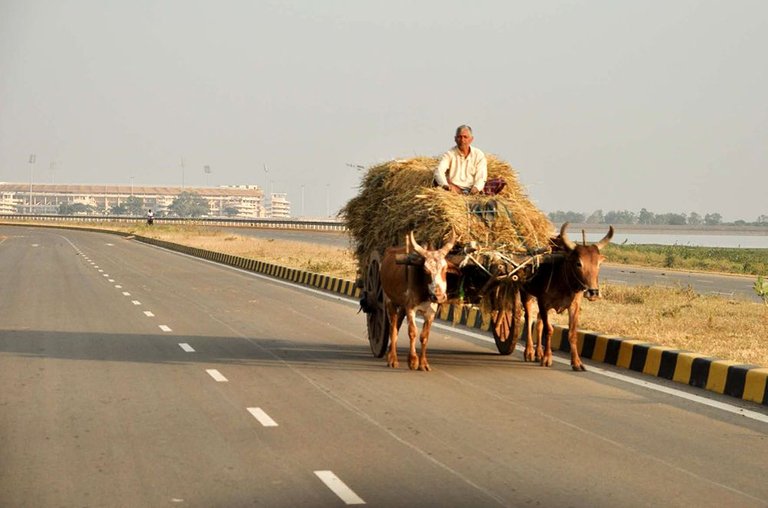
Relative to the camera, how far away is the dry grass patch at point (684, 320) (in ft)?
52.5

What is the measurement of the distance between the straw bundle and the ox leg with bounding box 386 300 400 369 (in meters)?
0.80

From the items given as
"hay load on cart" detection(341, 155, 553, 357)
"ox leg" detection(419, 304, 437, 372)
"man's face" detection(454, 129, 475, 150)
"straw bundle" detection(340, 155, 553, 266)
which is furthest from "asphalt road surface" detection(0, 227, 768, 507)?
"man's face" detection(454, 129, 475, 150)

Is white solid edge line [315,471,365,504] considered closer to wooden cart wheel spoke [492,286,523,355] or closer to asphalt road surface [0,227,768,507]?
asphalt road surface [0,227,768,507]

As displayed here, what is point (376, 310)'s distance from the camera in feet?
50.8

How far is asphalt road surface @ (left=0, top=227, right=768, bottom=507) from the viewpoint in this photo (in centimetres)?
791

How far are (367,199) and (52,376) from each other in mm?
4715

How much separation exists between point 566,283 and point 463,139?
7.16 feet

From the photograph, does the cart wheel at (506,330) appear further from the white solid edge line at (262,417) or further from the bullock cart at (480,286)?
the white solid edge line at (262,417)

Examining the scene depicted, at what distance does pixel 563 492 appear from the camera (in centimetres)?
789

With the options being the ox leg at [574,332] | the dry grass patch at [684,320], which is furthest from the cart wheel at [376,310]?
the dry grass patch at [684,320]

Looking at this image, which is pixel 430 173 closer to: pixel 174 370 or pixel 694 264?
pixel 174 370

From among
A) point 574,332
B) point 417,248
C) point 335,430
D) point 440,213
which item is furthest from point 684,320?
point 335,430

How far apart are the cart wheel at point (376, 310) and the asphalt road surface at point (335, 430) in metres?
0.41

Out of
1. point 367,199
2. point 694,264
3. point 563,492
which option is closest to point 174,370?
point 367,199
